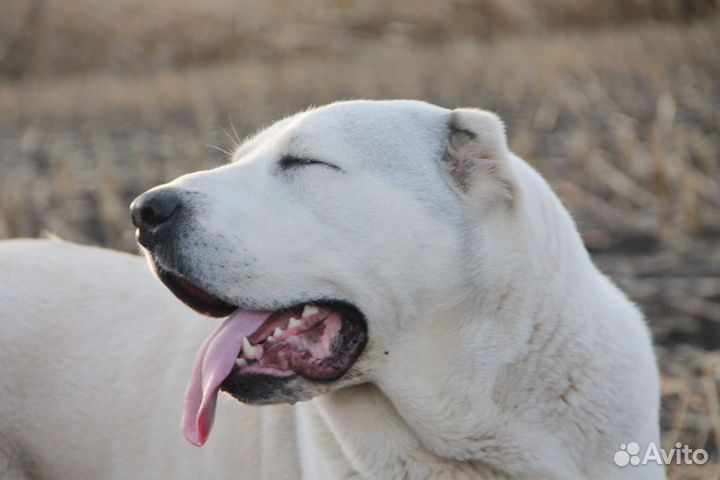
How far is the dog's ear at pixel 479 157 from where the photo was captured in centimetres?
292

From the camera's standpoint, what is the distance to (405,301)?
9.36 ft

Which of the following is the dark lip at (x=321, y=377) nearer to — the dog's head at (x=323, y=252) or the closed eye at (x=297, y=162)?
the dog's head at (x=323, y=252)

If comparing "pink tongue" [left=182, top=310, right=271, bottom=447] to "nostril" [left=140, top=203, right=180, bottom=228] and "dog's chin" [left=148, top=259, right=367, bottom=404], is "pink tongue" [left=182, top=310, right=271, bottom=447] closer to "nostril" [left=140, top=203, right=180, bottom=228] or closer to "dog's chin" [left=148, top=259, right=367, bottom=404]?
"dog's chin" [left=148, top=259, right=367, bottom=404]

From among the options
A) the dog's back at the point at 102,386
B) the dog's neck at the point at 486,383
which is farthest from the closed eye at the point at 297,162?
the dog's back at the point at 102,386

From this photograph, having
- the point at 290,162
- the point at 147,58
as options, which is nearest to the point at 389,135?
the point at 290,162

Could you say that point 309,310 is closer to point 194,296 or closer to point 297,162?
point 194,296

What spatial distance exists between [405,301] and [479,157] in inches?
18.9

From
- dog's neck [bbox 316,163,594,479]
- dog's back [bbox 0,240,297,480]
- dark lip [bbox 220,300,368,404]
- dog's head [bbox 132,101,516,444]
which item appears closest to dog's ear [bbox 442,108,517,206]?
dog's head [bbox 132,101,516,444]

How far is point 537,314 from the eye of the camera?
2898mm

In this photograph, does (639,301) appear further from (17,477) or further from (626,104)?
(626,104)

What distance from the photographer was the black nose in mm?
2822

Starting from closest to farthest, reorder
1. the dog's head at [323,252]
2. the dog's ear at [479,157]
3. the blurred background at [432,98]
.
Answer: the dog's head at [323,252]
the dog's ear at [479,157]
the blurred background at [432,98]

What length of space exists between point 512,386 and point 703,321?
2.57m

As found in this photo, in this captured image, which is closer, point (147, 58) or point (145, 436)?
point (145, 436)
